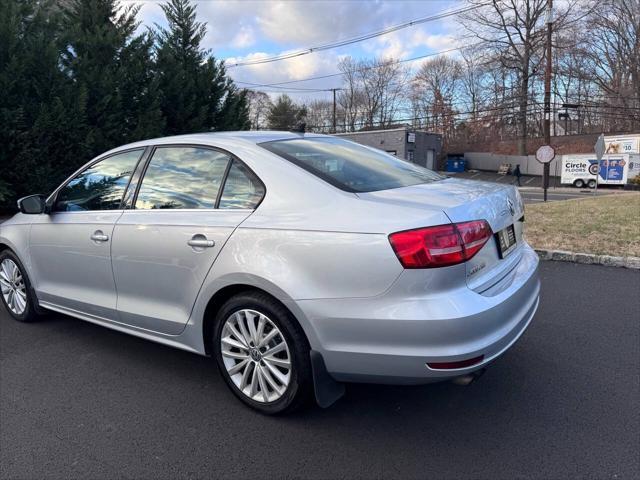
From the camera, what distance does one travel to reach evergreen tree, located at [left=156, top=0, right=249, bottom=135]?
13328mm

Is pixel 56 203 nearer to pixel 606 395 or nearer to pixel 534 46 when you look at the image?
pixel 606 395

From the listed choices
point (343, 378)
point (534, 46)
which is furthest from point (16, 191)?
point (534, 46)

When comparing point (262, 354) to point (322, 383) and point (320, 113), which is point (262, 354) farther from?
point (320, 113)

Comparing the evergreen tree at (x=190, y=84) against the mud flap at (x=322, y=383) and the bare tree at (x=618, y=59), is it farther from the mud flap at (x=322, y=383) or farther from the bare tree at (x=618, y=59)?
the bare tree at (x=618, y=59)

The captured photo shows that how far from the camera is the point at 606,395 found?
116 inches

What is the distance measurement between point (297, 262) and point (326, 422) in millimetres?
990

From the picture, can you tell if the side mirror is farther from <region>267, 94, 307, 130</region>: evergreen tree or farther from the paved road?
<region>267, 94, 307, 130</region>: evergreen tree

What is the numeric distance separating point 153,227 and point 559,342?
315 centimetres

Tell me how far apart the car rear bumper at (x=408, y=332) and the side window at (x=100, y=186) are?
189 centimetres

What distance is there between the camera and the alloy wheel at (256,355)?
265 centimetres

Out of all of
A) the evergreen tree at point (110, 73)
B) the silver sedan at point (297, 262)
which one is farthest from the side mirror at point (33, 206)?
the evergreen tree at point (110, 73)

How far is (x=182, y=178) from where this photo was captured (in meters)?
3.20

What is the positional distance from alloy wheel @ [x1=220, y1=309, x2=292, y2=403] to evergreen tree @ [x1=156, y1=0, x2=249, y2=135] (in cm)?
1186

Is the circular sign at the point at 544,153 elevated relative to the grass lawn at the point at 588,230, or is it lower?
elevated
